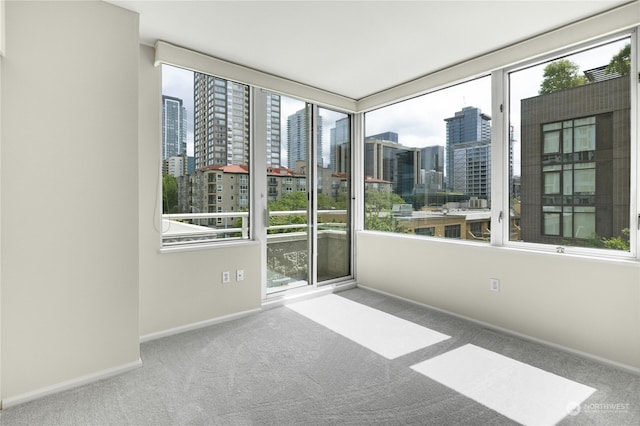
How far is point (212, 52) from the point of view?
2877mm

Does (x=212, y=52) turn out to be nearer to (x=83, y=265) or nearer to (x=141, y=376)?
(x=83, y=265)

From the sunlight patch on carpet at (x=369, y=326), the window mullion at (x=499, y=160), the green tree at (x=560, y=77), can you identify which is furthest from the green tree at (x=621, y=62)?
the sunlight patch on carpet at (x=369, y=326)

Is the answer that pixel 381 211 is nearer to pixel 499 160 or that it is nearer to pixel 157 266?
pixel 499 160

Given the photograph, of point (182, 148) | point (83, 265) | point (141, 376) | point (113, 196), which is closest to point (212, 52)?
point (182, 148)

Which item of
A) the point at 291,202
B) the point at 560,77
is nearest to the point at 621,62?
the point at 560,77

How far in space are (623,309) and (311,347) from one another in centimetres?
227

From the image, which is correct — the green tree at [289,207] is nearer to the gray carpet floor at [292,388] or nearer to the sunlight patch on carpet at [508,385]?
the gray carpet floor at [292,388]

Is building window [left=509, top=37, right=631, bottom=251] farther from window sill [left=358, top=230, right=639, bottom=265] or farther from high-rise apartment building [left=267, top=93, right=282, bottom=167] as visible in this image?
high-rise apartment building [left=267, top=93, right=282, bottom=167]

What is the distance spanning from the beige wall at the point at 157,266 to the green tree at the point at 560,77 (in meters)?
3.26

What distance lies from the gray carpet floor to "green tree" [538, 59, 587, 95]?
2.12 metres

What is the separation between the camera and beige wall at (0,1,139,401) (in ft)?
6.06

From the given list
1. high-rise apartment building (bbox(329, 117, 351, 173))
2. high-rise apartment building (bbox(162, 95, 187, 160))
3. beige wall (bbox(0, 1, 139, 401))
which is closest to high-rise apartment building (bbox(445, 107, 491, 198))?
high-rise apartment building (bbox(329, 117, 351, 173))

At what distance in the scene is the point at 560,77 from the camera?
8.51ft

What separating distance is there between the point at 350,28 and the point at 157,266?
254 cm
